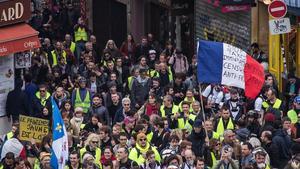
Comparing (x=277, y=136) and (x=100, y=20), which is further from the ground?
(x=100, y=20)

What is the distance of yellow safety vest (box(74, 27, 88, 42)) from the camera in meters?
40.5

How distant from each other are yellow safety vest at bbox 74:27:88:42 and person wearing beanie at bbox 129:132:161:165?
13316 mm

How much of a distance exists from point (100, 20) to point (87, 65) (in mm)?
11096

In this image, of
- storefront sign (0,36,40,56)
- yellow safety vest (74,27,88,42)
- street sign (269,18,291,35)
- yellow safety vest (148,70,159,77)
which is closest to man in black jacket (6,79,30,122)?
storefront sign (0,36,40,56)

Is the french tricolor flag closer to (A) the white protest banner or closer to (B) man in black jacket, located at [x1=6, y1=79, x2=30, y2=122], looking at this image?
(A) the white protest banner

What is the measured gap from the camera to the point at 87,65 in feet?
117

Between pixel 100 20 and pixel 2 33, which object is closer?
pixel 2 33

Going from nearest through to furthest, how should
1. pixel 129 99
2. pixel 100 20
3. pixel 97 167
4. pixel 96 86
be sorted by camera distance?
pixel 97 167 → pixel 129 99 → pixel 96 86 → pixel 100 20

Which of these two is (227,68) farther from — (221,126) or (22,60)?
(22,60)

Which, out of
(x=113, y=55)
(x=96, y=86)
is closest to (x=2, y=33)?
(x=96, y=86)

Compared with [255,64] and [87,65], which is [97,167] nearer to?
[255,64]

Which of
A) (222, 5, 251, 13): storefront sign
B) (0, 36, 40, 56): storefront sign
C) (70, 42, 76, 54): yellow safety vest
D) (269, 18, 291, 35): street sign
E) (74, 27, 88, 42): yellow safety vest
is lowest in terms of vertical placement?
(0, 36, 40, 56): storefront sign

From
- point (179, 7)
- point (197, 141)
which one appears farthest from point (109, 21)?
point (197, 141)

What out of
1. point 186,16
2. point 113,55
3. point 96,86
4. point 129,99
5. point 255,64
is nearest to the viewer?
point 255,64
